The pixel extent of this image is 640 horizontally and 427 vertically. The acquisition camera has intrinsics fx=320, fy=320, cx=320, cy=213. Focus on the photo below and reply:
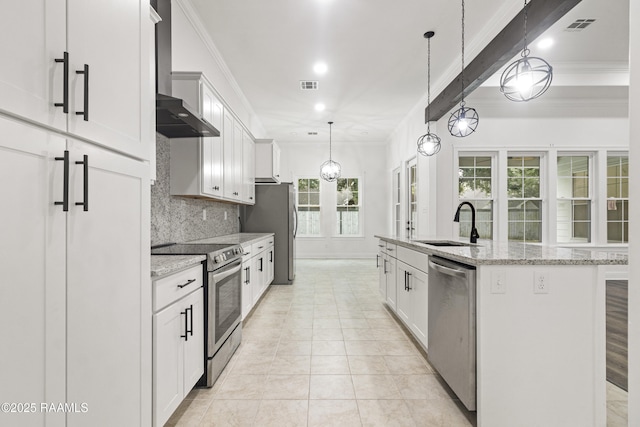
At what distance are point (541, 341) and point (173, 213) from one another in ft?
9.68

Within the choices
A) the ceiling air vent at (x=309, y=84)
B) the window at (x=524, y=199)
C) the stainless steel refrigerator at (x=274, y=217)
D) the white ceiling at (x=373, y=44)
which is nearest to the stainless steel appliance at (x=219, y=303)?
the white ceiling at (x=373, y=44)

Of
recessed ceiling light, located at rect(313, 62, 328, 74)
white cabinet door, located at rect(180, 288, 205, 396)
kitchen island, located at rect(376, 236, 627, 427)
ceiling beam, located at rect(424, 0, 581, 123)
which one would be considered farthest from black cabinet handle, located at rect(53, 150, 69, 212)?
recessed ceiling light, located at rect(313, 62, 328, 74)

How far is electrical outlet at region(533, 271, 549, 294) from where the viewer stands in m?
1.79

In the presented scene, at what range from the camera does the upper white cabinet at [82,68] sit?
81 centimetres

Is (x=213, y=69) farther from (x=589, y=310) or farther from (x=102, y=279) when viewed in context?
(x=589, y=310)

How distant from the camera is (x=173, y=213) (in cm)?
299

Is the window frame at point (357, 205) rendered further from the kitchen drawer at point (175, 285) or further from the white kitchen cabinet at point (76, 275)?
the white kitchen cabinet at point (76, 275)

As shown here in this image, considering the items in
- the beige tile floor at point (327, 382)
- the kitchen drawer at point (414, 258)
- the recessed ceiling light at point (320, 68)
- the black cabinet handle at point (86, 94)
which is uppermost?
the recessed ceiling light at point (320, 68)

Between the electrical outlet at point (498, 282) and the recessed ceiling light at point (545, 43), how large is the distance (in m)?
3.45

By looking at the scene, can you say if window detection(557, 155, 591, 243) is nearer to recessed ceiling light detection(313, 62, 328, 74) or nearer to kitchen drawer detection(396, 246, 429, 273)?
kitchen drawer detection(396, 246, 429, 273)

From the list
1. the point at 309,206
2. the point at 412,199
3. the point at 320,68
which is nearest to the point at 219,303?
the point at 320,68

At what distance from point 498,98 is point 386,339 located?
4.38 meters

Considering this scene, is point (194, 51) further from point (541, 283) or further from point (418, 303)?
point (541, 283)

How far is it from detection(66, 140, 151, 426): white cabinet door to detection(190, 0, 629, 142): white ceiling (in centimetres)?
279
